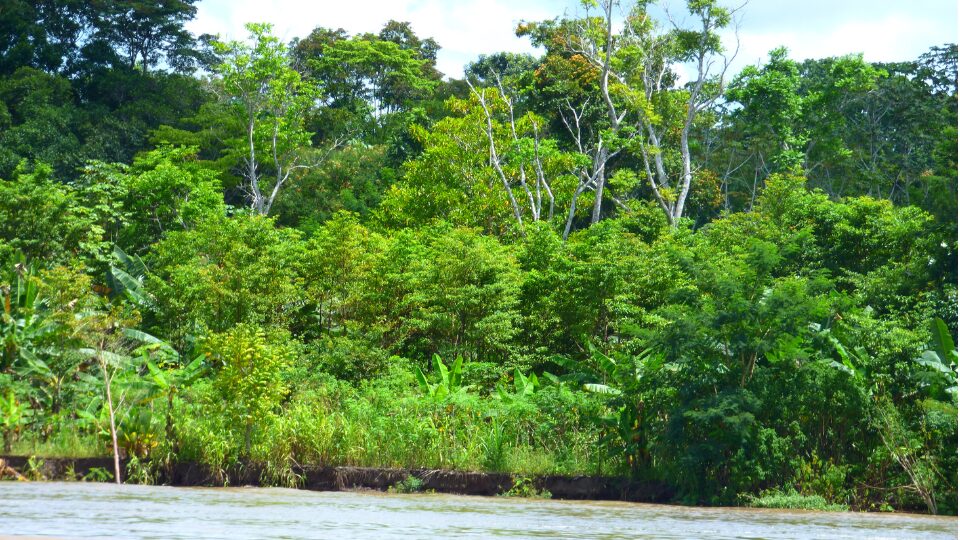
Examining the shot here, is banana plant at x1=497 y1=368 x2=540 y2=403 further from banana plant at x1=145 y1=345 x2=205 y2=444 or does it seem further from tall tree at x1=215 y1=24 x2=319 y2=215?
tall tree at x1=215 y1=24 x2=319 y2=215

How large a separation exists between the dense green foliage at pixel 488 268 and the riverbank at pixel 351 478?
201 millimetres

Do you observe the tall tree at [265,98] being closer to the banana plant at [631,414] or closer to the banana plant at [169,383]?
the banana plant at [169,383]

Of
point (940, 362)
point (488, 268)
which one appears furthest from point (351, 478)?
point (488, 268)

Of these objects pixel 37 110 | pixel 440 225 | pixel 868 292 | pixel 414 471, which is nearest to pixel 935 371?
pixel 868 292

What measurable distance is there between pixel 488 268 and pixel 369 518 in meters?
10.8

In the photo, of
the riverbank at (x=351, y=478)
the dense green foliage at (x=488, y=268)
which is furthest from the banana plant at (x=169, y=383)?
the riverbank at (x=351, y=478)

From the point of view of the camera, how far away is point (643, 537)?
8.19 meters

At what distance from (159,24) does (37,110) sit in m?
8.41

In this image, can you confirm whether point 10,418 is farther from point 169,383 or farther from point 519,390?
point 519,390

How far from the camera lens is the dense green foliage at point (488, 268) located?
40.3ft

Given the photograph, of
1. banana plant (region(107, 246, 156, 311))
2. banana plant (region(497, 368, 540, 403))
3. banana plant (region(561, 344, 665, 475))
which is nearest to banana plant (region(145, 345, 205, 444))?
banana plant (region(497, 368, 540, 403))

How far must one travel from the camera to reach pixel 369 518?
30.8 feet

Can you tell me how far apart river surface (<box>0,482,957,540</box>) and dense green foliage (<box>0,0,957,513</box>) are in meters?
1.08

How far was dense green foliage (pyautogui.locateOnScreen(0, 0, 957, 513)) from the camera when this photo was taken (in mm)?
12297
